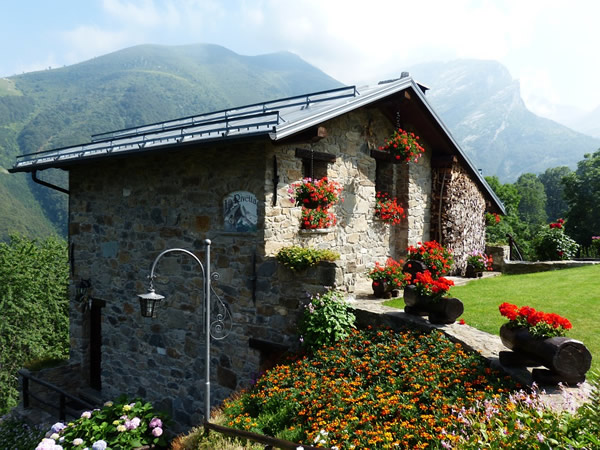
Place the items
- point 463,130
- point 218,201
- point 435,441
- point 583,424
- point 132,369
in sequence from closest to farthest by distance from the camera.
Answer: point 583,424, point 435,441, point 218,201, point 132,369, point 463,130

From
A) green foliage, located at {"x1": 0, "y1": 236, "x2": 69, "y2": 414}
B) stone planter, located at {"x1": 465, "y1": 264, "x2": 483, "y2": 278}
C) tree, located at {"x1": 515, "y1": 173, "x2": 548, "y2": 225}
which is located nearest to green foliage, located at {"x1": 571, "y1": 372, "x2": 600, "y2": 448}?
stone planter, located at {"x1": 465, "y1": 264, "x2": 483, "y2": 278}

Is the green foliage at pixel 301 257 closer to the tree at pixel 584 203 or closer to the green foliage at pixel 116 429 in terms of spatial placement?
the green foliage at pixel 116 429

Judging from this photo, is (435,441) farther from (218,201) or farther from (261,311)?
(218,201)

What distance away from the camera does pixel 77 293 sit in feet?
36.8

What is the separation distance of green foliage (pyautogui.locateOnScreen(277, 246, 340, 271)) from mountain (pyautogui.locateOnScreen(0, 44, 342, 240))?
6199cm

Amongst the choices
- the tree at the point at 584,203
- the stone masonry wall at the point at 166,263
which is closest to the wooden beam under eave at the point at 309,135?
the stone masonry wall at the point at 166,263

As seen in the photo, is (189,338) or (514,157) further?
(514,157)

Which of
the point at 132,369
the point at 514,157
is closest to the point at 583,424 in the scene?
the point at 132,369

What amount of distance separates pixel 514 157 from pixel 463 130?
25827mm

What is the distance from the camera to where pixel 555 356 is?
4.98 metres

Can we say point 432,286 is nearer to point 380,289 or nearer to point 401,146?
point 380,289

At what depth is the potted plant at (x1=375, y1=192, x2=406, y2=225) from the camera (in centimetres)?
1049

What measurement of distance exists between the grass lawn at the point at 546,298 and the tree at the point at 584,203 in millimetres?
16513

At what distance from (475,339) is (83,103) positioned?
436 feet
